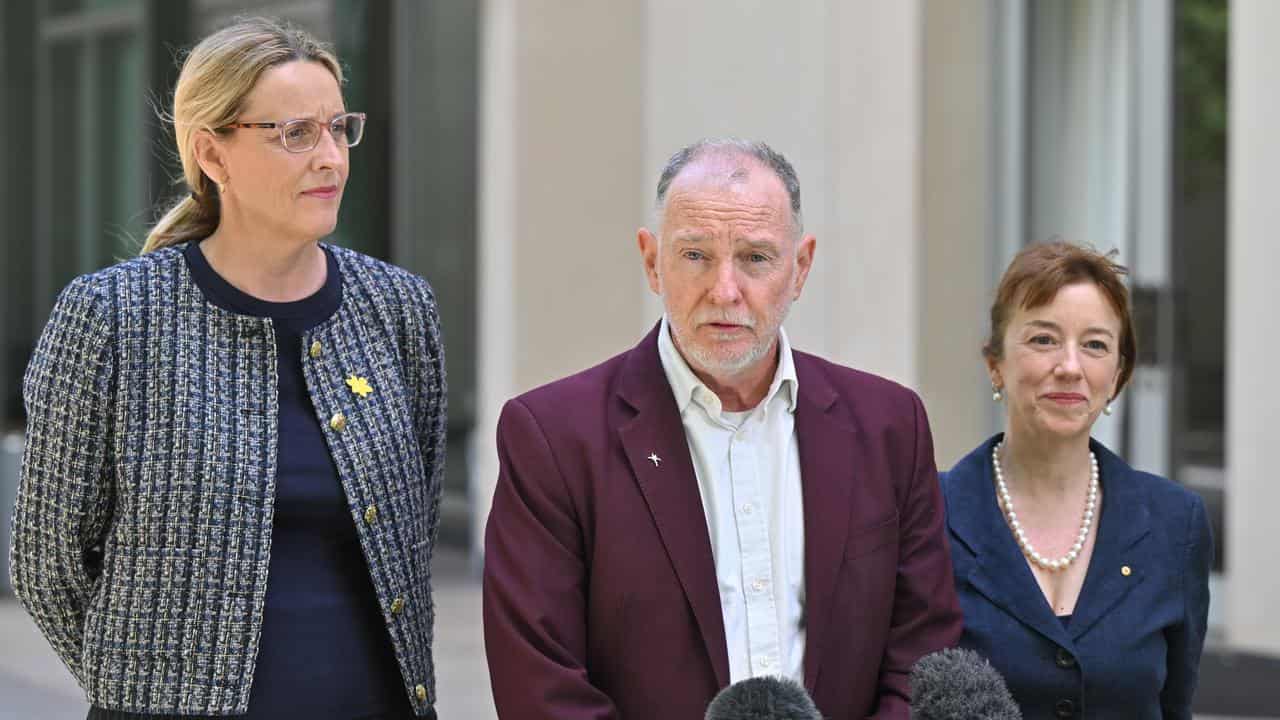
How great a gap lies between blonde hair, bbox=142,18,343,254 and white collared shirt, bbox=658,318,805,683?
0.83m

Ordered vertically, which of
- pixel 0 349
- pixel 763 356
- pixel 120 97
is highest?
pixel 120 97

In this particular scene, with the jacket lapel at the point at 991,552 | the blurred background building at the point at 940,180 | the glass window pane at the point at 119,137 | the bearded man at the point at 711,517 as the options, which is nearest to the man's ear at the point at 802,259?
the bearded man at the point at 711,517

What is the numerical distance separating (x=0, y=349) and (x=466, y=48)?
433 centimetres

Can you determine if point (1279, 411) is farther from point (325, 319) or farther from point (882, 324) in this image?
point (325, 319)

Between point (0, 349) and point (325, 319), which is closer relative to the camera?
point (325, 319)

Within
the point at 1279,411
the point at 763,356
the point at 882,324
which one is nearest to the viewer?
the point at 763,356

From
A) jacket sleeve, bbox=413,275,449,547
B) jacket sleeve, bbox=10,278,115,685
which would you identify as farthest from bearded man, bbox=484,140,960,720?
jacket sleeve, bbox=10,278,115,685

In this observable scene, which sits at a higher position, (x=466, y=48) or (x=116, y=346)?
(x=466, y=48)

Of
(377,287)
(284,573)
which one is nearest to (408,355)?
(377,287)

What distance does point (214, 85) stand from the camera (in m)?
3.00

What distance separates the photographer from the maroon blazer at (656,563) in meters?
2.74

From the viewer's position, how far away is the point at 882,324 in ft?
22.9

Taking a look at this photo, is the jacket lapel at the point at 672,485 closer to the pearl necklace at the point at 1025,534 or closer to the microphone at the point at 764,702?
the microphone at the point at 764,702

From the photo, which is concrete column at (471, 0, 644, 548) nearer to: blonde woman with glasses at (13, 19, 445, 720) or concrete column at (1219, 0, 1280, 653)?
concrete column at (1219, 0, 1280, 653)
